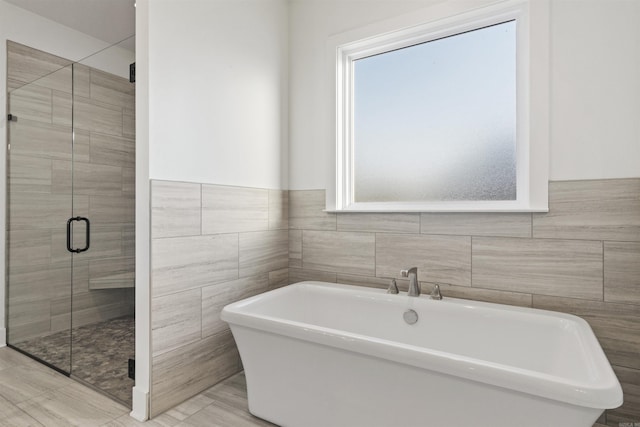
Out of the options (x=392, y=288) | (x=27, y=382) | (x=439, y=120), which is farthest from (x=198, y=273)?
(x=439, y=120)

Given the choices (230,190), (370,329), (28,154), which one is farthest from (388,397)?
(28,154)

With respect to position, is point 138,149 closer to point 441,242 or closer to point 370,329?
point 370,329

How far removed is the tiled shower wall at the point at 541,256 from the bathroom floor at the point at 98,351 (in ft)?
4.73

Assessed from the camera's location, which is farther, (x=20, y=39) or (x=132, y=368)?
(x=20, y=39)

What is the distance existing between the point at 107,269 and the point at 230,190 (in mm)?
949

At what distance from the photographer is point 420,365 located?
124 centimetres

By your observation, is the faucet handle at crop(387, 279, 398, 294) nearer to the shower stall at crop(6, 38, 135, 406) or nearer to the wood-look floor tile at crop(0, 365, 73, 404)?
the shower stall at crop(6, 38, 135, 406)

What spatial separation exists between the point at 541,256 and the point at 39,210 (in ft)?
11.0

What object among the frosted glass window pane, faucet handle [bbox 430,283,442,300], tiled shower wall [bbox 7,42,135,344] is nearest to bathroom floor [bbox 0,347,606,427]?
tiled shower wall [bbox 7,42,135,344]

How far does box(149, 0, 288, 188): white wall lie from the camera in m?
1.80

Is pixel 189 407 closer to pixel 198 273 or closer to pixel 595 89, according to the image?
pixel 198 273

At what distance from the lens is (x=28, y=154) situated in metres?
2.60

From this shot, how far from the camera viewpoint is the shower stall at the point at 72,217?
2072mm

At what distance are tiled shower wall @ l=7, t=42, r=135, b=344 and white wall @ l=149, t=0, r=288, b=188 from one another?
272mm
